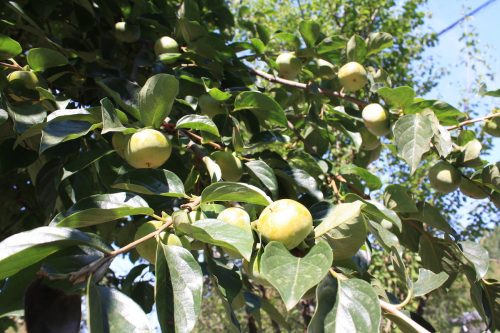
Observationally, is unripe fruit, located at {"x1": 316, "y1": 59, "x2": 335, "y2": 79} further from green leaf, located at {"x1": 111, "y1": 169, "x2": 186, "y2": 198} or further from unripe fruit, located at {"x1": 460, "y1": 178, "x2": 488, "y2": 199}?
green leaf, located at {"x1": 111, "y1": 169, "x2": 186, "y2": 198}

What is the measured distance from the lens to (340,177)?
1418 millimetres

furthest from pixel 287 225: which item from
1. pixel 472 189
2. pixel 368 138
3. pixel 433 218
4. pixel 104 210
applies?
pixel 368 138

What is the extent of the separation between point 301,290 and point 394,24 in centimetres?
417

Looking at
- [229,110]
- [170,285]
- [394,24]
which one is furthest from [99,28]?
[394,24]

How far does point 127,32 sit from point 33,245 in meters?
1.17

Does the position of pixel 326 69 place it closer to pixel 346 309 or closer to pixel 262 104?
pixel 262 104

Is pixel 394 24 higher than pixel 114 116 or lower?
lower

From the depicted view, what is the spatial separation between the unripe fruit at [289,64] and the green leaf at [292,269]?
107 centimetres

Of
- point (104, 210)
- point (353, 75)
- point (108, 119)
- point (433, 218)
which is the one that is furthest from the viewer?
point (353, 75)

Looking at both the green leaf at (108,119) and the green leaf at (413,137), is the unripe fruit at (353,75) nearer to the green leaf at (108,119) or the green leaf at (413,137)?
the green leaf at (413,137)

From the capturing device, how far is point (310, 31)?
1560mm

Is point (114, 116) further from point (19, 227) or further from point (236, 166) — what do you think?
point (19, 227)

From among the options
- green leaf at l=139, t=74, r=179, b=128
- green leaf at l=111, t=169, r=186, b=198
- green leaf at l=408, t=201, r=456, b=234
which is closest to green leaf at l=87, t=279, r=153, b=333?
green leaf at l=111, t=169, r=186, b=198

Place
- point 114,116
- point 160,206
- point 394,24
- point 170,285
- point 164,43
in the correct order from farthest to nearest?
1. point 394,24
2. point 164,43
3. point 160,206
4. point 114,116
5. point 170,285
